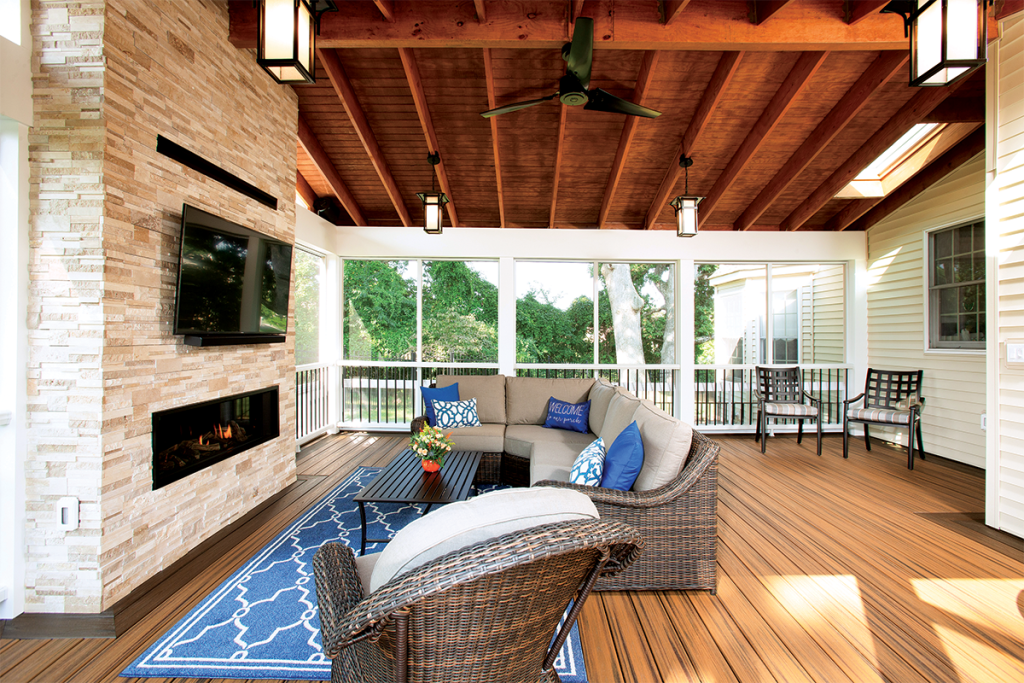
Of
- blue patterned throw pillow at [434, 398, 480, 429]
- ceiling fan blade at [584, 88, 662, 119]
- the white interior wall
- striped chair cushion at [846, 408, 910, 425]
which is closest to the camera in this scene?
the white interior wall

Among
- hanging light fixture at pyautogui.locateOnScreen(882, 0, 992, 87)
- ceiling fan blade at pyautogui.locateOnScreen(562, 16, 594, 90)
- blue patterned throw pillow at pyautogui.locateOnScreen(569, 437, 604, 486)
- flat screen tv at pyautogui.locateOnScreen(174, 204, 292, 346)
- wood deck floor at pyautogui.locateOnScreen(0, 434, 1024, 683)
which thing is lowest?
wood deck floor at pyautogui.locateOnScreen(0, 434, 1024, 683)

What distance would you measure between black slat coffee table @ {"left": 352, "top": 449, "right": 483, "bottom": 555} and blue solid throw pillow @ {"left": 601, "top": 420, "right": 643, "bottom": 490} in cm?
79

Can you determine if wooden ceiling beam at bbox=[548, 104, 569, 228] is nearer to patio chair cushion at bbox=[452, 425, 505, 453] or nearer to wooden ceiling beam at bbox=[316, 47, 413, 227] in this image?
wooden ceiling beam at bbox=[316, 47, 413, 227]

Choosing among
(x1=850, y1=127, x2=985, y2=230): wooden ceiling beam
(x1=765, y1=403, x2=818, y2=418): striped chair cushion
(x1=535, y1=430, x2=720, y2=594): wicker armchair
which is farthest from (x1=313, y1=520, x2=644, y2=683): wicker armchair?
(x1=850, y1=127, x2=985, y2=230): wooden ceiling beam

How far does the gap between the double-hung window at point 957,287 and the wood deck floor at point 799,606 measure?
188 centimetres

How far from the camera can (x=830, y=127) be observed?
14.5 ft

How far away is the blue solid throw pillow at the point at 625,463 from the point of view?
2461 mm

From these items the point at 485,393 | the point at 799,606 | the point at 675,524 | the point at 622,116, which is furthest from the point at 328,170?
the point at 799,606

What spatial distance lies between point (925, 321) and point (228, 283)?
6.78 meters

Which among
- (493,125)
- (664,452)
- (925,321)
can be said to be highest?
(493,125)

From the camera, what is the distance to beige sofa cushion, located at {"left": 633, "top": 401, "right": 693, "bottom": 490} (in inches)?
95.3

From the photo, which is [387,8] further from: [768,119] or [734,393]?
[734,393]

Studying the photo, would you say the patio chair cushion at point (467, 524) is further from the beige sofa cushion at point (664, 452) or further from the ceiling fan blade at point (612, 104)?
the ceiling fan blade at point (612, 104)

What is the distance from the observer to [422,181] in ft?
18.6
